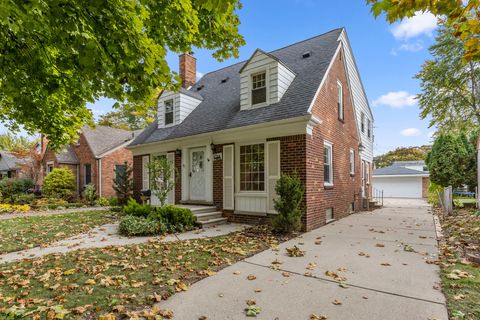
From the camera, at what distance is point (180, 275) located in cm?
420

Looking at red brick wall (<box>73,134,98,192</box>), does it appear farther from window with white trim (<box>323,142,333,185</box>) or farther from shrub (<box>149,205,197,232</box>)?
window with white trim (<box>323,142,333,185</box>)

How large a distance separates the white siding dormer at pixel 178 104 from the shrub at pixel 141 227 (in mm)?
5583

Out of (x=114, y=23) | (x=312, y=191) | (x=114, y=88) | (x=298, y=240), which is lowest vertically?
(x=298, y=240)

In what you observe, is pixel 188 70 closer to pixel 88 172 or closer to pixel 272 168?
pixel 272 168

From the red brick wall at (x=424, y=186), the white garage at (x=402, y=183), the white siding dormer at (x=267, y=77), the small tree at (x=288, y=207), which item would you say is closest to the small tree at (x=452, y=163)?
the white garage at (x=402, y=183)

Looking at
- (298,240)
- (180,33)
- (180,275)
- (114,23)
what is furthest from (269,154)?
(114,23)

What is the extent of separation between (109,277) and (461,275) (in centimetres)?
532

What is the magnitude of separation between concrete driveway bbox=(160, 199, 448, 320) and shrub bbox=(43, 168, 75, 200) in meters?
17.6

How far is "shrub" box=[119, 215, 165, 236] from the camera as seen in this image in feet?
24.5

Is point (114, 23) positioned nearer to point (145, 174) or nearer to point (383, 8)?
point (383, 8)

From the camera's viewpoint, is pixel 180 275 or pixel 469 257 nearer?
pixel 180 275

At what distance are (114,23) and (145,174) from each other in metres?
10.4

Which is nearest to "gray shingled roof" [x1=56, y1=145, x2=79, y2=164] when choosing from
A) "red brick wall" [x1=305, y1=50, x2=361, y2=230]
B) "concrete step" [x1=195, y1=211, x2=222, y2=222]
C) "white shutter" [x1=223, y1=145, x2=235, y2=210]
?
"concrete step" [x1=195, y1=211, x2=222, y2=222]

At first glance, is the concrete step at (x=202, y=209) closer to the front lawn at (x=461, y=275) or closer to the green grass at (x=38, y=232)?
the green grass at (x=38, y=232)
